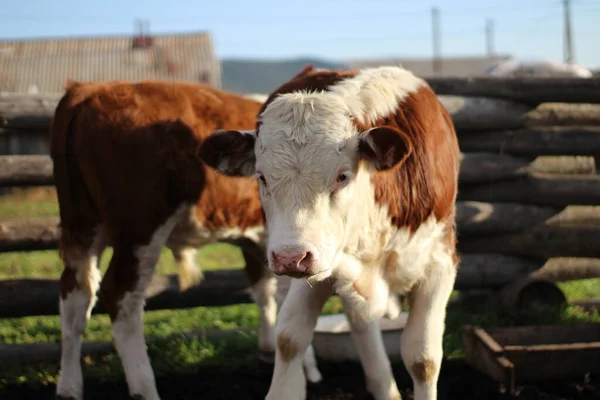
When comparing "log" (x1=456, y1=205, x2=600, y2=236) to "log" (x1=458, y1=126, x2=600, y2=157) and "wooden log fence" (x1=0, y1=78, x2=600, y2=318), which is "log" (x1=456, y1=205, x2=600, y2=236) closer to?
"wooden log fence" (x1=0, y1=78, x2=600, y2=318)

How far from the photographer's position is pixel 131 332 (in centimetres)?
470

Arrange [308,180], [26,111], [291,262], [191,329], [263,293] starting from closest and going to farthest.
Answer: [291,262], [308,180], [263,293], [26,111], [191,329]

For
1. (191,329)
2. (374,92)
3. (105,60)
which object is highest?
(374,92)

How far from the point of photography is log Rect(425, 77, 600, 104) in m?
6.40

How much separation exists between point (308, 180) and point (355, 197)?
291mm

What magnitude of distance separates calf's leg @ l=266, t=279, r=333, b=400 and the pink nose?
2.26ft

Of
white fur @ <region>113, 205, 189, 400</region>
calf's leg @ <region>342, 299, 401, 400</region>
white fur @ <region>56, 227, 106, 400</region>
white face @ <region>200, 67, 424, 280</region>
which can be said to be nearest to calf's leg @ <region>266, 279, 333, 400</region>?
white face @ <region>200, 67, 424, 280</region>

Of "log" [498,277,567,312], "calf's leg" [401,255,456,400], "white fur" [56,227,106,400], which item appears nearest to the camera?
"calf's leg" [401,255,456,400]

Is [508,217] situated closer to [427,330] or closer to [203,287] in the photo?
[203,287]

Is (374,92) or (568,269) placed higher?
(374,92)

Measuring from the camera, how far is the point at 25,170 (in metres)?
5.72

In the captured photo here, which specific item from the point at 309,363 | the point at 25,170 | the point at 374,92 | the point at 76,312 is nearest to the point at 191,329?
the point at 309,363

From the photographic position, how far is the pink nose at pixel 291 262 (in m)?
3.18

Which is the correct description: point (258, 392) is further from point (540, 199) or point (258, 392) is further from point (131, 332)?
point (540, 199)
